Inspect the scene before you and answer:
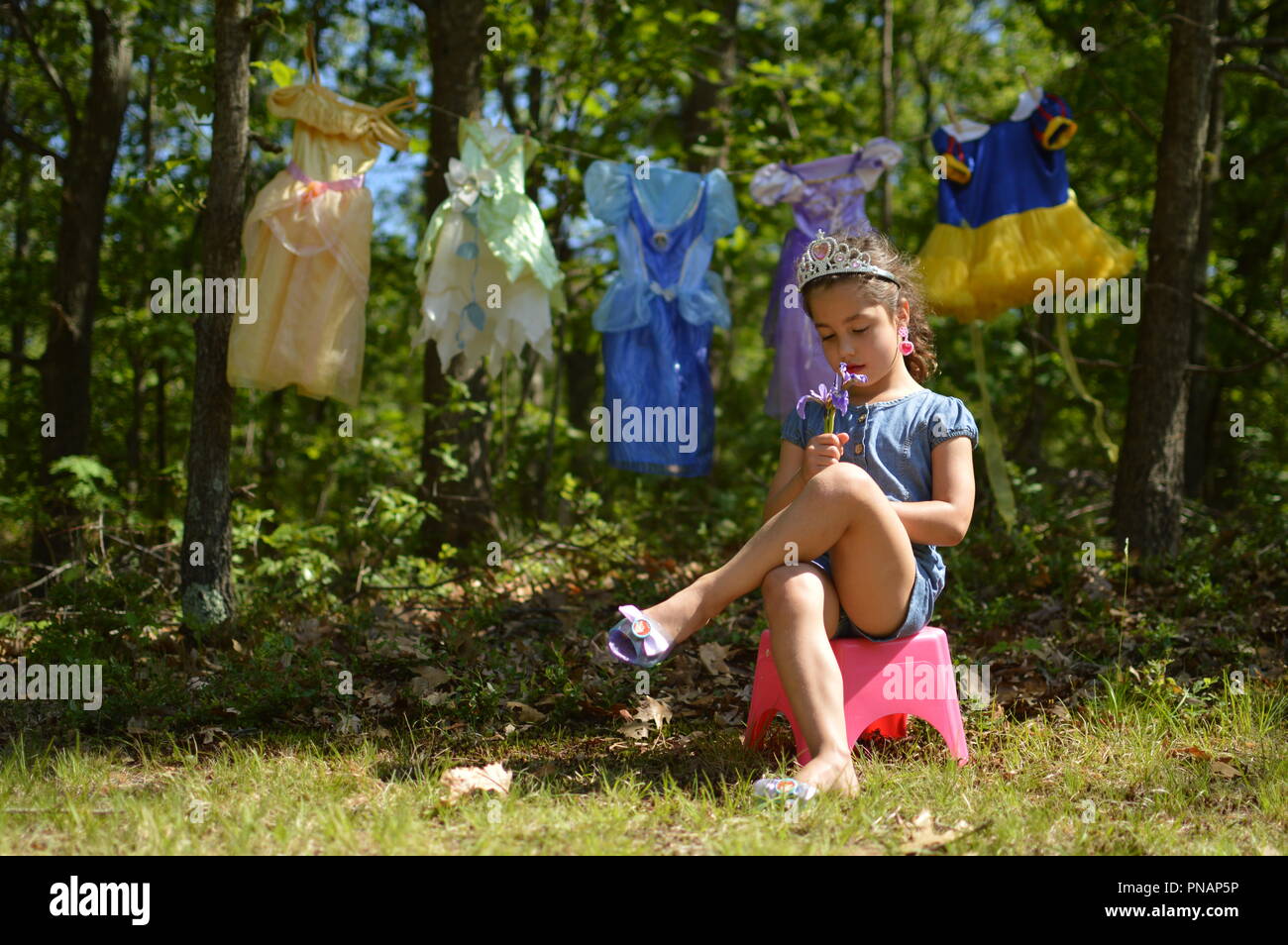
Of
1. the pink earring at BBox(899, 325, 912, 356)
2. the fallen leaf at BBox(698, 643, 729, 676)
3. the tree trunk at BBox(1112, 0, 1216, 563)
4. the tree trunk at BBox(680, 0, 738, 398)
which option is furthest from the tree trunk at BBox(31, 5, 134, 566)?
the tree trunk at BBox(1112, 0, 1216, 563)

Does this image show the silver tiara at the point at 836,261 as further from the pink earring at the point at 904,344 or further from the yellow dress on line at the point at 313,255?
the yellow dress on line at the point at 313,255

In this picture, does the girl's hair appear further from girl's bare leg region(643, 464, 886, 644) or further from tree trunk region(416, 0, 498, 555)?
tree trunk region(416, 0, 498, 555)

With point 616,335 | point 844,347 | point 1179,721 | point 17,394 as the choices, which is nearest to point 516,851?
point 844,347

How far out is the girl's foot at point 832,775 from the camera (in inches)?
91.6

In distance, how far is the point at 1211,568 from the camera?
14.6 feet

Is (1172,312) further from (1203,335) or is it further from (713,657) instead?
(713,657)

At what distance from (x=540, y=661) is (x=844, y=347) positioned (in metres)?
1.51

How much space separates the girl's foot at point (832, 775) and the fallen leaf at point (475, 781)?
0.68 meters

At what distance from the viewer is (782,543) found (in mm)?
2547

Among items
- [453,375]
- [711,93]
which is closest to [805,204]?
[453,375]

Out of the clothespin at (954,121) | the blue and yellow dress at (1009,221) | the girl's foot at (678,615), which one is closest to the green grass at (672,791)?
the girl's foot at (678,615)

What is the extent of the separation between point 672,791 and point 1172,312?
131 inches

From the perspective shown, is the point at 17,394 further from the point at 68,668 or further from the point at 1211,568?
the point at 1211,568

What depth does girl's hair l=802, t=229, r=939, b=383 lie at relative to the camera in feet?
9.18
